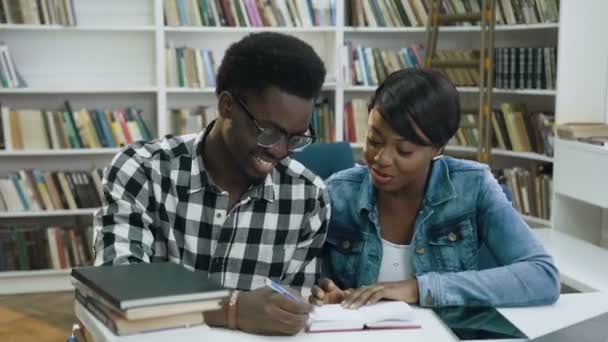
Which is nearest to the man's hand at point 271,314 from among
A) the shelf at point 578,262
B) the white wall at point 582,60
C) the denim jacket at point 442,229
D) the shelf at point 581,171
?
the denim jacket at point 442,229

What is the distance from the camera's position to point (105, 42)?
4.94 metres

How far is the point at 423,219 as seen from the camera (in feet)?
6.79

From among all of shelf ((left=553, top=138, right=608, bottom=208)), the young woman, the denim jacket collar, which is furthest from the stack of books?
shelf ((left=553, top=138, right=608, bottom=208))

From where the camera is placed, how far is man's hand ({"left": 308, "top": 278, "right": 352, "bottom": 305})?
186 centimetres

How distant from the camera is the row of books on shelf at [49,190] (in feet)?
15.3

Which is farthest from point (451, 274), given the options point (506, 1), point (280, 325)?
point (506, 1)

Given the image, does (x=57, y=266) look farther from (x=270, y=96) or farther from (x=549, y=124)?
(x=270, y=96)

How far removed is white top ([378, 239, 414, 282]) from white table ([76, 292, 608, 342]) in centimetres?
24

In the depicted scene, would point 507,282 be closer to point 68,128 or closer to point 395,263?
point 395,263

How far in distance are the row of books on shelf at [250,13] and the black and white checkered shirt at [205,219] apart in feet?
9.72

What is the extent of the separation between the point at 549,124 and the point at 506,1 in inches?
30.4

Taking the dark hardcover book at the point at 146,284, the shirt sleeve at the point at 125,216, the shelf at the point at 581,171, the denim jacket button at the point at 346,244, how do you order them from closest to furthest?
the dark hardcover book at the point at 146,284 < the shirt sleeve at the point at 125,216 < the denim jacket button at the point at 346,244 < the shelf at the point at 581,171

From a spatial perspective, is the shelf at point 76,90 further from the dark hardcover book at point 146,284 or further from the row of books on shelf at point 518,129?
the dark hardcover book at point 146,284

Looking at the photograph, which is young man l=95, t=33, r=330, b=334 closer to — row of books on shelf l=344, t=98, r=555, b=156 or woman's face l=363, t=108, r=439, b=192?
woman's face l=363, t=108, r=439, b=192
